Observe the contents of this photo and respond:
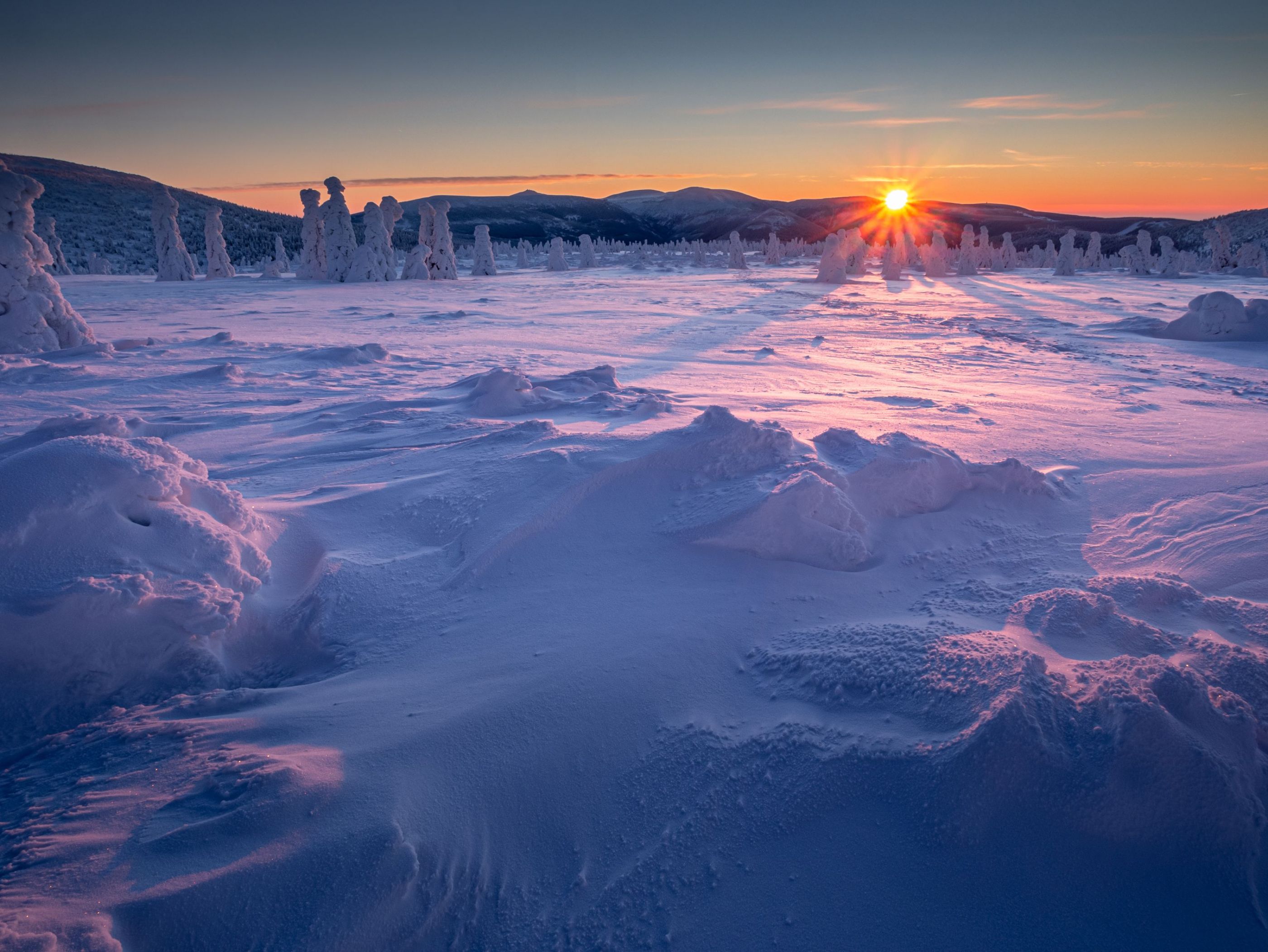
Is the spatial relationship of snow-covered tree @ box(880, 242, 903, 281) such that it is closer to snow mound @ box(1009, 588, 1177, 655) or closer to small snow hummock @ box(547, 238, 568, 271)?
Result: small snow hummock @ box(547, 238, 568, 271)

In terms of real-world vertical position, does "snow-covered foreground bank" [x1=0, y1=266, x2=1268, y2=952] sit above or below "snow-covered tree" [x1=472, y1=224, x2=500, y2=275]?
below

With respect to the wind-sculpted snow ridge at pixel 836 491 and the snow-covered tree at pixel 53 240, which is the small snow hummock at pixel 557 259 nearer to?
the snow-covered tree at pixel 53 240

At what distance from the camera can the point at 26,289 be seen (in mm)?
10836

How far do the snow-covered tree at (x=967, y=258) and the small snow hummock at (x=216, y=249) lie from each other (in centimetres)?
3977

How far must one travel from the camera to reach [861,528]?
3770 millimetres

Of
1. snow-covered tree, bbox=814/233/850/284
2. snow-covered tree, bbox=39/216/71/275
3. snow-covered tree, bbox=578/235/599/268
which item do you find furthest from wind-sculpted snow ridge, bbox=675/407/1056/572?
snow-covered tree, bbox=578/235/599/268

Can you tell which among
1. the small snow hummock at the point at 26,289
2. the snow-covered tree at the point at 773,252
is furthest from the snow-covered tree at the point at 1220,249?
the small snow hummock at the point at 26,289

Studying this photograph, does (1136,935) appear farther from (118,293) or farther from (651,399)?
(118,293)

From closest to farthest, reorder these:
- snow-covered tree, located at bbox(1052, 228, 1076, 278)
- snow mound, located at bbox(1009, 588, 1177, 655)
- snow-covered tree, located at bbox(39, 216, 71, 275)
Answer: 1. snow mound, located at bbox(1009, 588, 1177, 655)
2. snow-covered tree, located at bbox(39, 216, 71, 275)
3. snow-covered tree, located at bbox(1052, 228, 1076, 278)

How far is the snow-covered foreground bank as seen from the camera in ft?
6.17

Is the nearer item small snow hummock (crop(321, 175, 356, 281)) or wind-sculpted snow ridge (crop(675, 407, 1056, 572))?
wind-sculpted snow ridge (crop(675, 407, 1056, 572))

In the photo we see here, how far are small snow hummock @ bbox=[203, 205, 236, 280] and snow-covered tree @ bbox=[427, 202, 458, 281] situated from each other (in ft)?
34.2

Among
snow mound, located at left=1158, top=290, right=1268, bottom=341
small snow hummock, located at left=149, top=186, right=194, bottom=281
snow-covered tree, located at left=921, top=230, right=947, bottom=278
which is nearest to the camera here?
snow mound, located at left=1158, top=290, right=1268, bottom=341

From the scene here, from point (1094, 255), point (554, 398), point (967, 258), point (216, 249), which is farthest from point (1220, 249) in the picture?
point (216, 249)
